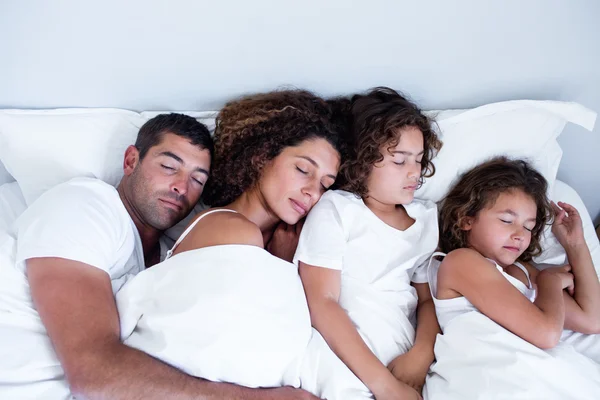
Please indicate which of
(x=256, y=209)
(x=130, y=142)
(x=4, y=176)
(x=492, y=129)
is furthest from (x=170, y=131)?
(x=492, y=129)

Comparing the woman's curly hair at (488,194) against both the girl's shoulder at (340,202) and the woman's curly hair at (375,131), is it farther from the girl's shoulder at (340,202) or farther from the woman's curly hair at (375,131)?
the girl's shoulder at (340,202)

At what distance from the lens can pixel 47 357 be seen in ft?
3.70

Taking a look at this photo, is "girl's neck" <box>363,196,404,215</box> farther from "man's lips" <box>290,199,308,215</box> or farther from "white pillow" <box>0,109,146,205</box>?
"white pillow" <box>0,109,146,205</box>

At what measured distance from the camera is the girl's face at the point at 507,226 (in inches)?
59.9

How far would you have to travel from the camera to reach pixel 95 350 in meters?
1.08

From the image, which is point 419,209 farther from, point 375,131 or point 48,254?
point 48,254

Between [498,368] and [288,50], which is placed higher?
[288,50]

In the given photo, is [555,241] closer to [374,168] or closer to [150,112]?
[374,168]

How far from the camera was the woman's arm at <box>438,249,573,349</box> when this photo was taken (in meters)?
1.31

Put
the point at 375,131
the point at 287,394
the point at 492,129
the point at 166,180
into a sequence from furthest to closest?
the point at 492,129 → the point at 375,131 → the point at 166,180 → the point at 287,394

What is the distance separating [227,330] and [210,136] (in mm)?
730

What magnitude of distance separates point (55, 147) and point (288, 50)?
0.84 m

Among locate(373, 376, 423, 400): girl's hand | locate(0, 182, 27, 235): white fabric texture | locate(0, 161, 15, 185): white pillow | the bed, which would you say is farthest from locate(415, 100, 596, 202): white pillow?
locate(0, 161, 15, 185): white pillow

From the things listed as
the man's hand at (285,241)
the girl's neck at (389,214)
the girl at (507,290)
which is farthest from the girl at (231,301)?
the girl at (507,290)
